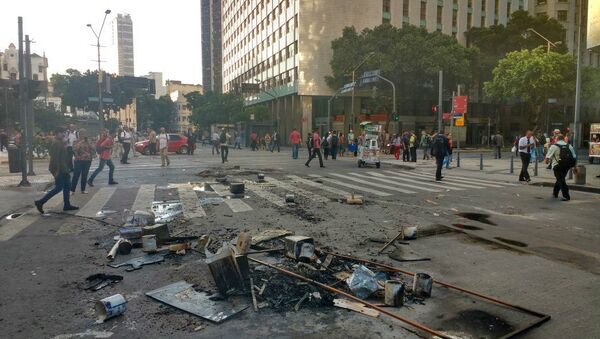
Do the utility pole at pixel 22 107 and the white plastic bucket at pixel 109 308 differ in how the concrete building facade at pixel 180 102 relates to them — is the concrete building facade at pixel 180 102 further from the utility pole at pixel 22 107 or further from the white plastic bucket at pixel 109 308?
the white plastic bucket at pixel 109 308

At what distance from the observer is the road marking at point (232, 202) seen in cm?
981

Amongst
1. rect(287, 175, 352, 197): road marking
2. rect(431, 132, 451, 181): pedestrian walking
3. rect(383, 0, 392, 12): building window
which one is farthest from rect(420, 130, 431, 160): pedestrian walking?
rect(383, 0, 392, 12): building window

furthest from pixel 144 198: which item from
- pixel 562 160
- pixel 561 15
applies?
pixel 561 15

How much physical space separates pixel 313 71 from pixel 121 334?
5128 cm

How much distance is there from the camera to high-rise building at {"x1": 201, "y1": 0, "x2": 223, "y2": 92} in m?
114

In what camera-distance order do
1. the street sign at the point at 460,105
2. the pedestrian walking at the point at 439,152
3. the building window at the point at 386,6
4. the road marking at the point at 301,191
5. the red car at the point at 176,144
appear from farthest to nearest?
the building window at the point at 386,6, the red car at the point at 176,144, the street sign at the point at 460,105, the pedestrian walking at the point at 439,152, the road marking at the point at 301,191

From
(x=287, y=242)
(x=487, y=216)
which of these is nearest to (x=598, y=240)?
(x=487, y=216)

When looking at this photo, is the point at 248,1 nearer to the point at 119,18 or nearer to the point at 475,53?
the point at 475,53

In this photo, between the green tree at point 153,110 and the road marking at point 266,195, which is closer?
the road marking at point 266,195

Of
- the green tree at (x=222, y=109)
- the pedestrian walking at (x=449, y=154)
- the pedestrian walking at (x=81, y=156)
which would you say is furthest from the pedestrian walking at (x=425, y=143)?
the green tree at (x=222, y=109)

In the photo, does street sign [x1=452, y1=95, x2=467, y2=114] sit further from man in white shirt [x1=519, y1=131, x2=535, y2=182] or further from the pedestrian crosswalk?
man in white shirt [x1=519, y1=131, x2=535, y2=182]

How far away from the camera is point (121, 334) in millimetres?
3881

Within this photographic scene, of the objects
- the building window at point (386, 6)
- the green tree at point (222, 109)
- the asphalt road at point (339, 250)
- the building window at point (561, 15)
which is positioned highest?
the building window at point (561, 15)

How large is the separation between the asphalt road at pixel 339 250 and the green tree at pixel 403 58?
34.2 m
